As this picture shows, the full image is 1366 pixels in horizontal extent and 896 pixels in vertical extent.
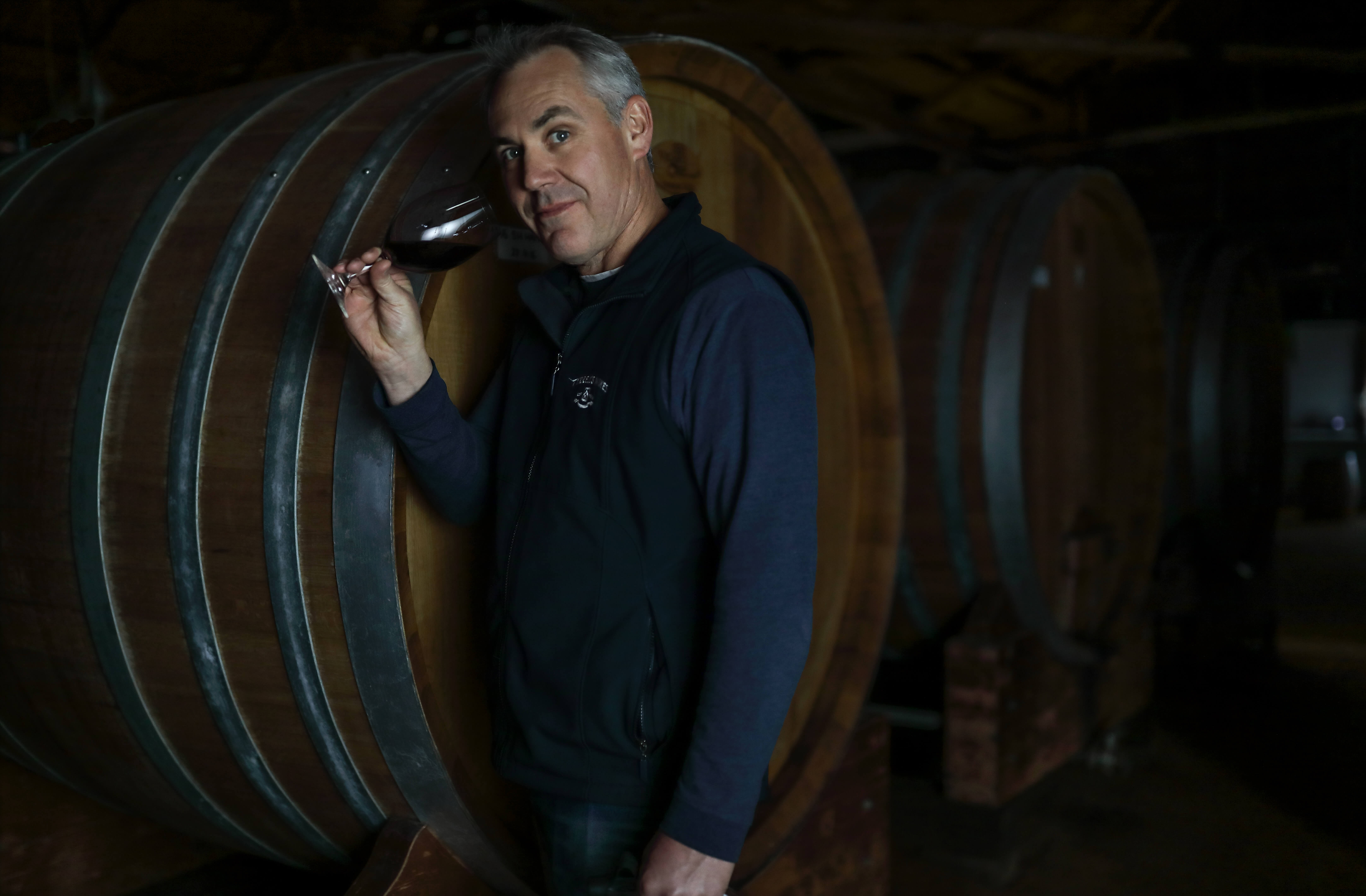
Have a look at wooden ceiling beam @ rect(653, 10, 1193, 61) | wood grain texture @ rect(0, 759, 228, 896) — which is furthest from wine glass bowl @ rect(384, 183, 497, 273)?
wooden ceiling beam @ rect(653, 10, 1193, 61)

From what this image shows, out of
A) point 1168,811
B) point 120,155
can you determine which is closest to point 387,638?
point 120,155

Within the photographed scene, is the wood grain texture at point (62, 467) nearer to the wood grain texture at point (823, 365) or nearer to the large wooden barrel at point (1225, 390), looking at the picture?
the wood grain texture at point (823, 365)

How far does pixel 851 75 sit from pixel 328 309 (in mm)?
3966

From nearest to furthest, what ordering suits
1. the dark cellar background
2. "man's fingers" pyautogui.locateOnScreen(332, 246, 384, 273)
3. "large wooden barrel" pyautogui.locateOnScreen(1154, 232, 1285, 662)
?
"man's fingers" pyautogui.locateOnScreen(332, 246, 384, 273) < the dark cellar background < "large wooden barrel" pyautogui.locateOnScreen(1154, 232, 1285, 662)

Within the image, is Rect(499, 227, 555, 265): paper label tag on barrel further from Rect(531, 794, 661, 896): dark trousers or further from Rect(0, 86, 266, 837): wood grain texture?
Rect(531, 794, 661, 896): dark trousers

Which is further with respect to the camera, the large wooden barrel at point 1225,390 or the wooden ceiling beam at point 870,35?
the large wooden barrel at point 1225,390

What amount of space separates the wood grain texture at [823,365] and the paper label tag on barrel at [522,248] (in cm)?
35

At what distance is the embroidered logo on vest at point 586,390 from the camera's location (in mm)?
1236

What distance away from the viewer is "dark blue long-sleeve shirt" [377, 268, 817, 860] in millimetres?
1141

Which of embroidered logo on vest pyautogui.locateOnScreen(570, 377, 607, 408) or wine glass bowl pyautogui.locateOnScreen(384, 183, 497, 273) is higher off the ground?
wine glass bowl pyautogui.locateOnScreen(384, 183, 497, 273)

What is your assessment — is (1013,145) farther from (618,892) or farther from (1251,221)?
(618,892)

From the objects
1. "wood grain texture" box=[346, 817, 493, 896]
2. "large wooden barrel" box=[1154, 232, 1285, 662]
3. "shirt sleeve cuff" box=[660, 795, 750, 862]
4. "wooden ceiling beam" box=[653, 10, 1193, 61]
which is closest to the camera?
"shirt sleeve cuff" box=[660, 795, 750, 862]

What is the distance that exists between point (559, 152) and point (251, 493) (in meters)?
0.55

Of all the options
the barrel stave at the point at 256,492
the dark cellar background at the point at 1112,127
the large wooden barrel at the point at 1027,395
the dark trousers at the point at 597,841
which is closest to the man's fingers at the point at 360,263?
the barrel stave at the point at 256,492
